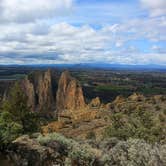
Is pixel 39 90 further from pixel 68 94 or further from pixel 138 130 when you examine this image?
pixel 138 130

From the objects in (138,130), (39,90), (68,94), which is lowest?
(68,94)

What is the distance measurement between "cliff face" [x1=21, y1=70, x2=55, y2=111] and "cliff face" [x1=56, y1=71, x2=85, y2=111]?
477 cm

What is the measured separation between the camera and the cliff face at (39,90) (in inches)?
6014

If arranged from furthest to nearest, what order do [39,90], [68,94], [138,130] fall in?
[39,90] < [68,94] < [138,130]

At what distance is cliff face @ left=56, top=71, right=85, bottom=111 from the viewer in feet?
461

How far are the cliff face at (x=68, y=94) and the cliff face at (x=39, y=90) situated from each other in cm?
477

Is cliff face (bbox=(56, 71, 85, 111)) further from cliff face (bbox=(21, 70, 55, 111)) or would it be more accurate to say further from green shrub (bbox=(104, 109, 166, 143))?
green shrub (bbox=(104, 109, 166, 143))

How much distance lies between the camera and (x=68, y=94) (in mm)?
145875

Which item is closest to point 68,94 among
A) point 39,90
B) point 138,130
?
point 39,90

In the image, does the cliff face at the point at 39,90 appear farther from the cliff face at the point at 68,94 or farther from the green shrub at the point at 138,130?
the green shrub at the point at 138,130

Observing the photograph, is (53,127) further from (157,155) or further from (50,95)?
(50,95)

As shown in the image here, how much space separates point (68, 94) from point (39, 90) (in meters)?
17.5

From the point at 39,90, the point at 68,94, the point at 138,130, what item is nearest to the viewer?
the point at 138,130

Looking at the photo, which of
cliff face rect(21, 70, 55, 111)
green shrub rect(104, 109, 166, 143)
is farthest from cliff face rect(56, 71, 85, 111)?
green shrub rect(104, 109, 166, 143)
